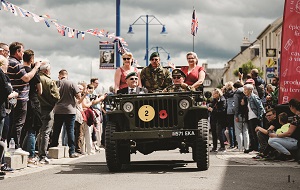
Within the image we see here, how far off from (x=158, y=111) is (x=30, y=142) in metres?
2.43

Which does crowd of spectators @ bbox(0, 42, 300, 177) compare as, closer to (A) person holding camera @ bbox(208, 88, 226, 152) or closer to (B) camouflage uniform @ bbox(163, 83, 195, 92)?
(B) camouflage uniform @ bbox(163, 83, 195, 92)

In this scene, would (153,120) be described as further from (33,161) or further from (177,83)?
(33,161)

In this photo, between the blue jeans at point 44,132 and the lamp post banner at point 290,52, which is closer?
the blue jeans at point 44,132

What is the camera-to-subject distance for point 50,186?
8.10 metres

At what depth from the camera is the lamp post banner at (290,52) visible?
13.0 metres

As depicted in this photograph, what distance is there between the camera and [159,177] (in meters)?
9.20

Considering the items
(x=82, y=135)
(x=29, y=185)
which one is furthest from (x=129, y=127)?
(x=82, y=135)

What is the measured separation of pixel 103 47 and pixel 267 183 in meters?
17.3

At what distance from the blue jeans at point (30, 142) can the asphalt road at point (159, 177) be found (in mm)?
326

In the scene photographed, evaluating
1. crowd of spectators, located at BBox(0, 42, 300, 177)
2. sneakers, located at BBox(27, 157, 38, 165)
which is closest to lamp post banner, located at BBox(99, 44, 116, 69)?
crowd of spectators, located at BBox(0, 42, 300, 177)

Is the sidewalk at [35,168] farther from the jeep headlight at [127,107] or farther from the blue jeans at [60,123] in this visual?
the jeep headlight at [127,107]

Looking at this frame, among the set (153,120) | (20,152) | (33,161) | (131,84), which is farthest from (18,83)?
(153,120)

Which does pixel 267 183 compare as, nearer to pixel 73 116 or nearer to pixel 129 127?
pixel 129 127

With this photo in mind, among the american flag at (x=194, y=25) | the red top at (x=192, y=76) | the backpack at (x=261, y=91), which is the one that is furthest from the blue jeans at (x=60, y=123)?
the american flag at (x=194, y=25)
